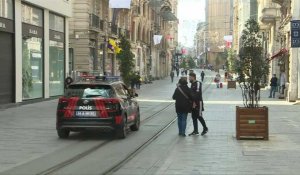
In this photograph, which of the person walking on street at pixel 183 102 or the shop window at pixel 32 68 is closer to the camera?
the person walking on street at pixel 183 102

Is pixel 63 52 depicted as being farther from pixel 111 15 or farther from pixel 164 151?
pixel 164 151

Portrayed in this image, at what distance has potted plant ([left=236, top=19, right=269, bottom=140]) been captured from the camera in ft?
48.4

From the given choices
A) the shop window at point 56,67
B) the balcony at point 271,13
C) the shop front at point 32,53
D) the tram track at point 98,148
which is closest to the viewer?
the tram track at point 98,148

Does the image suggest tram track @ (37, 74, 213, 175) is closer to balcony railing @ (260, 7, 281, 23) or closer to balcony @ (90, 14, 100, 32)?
balcony @ (90, 14, 100, 32)

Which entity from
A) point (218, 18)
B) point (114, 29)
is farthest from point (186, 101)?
point (218, 18)

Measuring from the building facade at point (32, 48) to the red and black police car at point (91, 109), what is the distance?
10.8 m

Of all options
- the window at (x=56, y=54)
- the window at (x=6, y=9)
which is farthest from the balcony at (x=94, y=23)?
the window at (x=6, y=9)

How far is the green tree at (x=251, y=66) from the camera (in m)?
15.2

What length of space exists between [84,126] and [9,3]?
42.5 feet

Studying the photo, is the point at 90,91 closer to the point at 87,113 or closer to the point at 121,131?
the point at 87,113

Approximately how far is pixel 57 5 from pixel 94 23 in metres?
9.37

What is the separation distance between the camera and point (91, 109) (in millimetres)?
14688

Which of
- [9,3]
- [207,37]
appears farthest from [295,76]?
[207,37]

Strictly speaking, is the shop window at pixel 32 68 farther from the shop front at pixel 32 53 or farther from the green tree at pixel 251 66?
the green tree at pixel 251 66
